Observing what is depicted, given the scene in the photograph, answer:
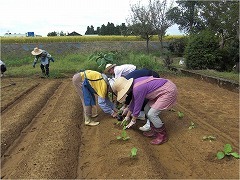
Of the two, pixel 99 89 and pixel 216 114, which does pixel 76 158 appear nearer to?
pixel 99 89

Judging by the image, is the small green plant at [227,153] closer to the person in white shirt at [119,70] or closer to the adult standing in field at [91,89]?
the adult standing in field at [91,89]

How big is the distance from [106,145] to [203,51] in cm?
983

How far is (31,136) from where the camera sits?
17.8 ft

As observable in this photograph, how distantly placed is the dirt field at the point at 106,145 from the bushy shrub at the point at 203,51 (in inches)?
236

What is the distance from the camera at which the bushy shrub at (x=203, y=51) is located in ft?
44.0

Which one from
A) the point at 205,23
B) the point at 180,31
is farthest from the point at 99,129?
the point at 180,31

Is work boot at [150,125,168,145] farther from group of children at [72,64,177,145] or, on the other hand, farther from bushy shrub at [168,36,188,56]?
bushy shrub at [168,36,188,56]

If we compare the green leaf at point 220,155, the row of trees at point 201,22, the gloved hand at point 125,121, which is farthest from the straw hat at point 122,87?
the row of trees at point 201,22

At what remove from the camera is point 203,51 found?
13.4 m

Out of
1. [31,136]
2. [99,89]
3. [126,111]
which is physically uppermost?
[99,89]

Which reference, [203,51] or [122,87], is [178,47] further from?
[122,87]

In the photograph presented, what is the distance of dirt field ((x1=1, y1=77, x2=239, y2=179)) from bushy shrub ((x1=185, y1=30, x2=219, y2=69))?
601 cm

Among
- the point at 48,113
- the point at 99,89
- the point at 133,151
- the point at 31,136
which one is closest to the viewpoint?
the point at 133,151

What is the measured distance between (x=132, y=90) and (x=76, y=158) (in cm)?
141
